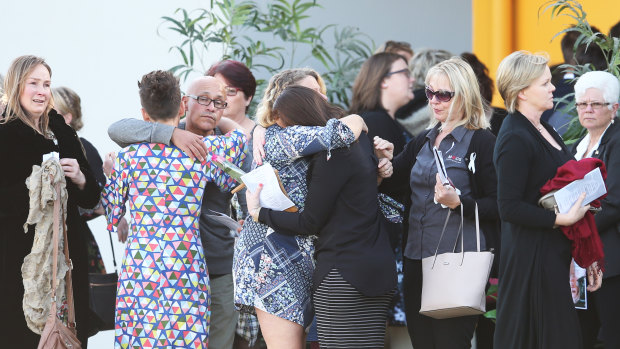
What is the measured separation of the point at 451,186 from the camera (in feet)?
14.2

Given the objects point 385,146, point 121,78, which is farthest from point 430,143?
point 121,78

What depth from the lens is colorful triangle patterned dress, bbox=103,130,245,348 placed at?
4391 millimetres

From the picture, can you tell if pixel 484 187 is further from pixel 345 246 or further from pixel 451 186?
pixel 345 246

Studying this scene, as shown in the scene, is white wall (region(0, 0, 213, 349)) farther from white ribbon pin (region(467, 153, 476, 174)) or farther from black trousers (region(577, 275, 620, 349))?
black trousers (region(577, 275, 620, 349))

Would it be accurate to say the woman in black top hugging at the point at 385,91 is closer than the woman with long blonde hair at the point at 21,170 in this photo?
No

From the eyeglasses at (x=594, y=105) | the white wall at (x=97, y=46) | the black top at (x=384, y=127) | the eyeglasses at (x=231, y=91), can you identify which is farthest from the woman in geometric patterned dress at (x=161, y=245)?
the white wall at (x=97, y=46)

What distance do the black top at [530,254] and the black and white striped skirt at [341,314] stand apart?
0.69 m

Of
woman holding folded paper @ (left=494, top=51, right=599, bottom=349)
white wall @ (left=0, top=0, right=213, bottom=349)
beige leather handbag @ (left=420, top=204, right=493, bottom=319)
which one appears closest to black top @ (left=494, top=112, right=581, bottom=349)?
woman holding folded paper @ (left=494, top=51, right=599, bottom=349)

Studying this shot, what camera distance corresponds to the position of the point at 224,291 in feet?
16.1

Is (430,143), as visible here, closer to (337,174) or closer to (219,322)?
(337,174)

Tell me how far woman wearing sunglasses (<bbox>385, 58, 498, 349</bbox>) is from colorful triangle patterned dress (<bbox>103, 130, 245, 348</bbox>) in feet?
3.35

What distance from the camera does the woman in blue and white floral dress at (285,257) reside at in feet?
13.5

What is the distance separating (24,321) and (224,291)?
1.00m

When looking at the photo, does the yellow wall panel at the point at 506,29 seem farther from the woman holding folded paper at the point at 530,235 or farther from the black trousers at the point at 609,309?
the woman holding folded paper at the point at 530,235
